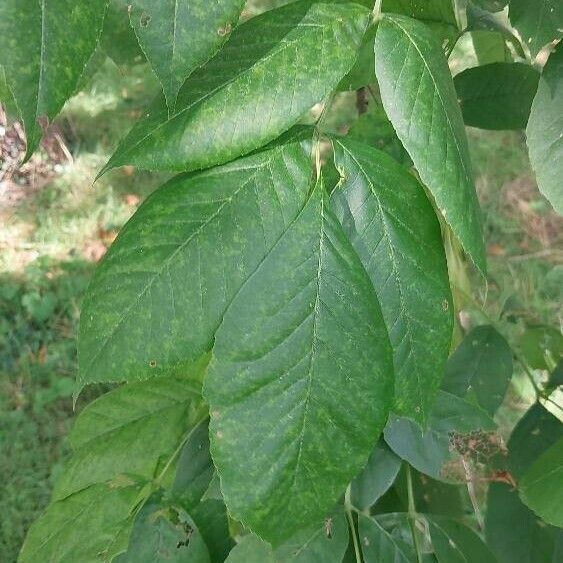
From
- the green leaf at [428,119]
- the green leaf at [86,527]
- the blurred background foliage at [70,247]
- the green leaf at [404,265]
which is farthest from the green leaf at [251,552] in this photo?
the blurred background foliage at [70,247]

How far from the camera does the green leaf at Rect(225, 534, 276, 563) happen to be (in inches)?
32.4

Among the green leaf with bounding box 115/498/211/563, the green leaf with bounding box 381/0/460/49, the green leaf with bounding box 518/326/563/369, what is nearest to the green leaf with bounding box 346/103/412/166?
the green leaf with bounding box 381/0/460/49

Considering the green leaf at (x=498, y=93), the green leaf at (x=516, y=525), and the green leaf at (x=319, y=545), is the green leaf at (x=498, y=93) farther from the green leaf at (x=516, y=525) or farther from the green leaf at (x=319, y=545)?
the green leaf at (x=319, y=545)

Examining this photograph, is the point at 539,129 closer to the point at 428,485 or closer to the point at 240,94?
the point at 240,94

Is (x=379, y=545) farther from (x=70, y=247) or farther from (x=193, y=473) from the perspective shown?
(x=70, y=247)

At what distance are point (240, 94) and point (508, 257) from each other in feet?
8.27

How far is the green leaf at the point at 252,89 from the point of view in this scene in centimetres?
65

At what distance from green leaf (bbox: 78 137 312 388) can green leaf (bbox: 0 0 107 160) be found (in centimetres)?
16

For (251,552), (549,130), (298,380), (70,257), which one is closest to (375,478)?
(251,552)

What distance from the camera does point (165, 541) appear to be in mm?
844

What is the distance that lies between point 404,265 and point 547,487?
1.18ft

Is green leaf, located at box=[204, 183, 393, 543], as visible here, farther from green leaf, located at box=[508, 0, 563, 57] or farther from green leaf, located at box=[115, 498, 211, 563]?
green leaf, located at box=[508, 0, 563, 57]

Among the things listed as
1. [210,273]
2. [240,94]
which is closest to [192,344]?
[210,273]

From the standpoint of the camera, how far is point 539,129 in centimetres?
83
